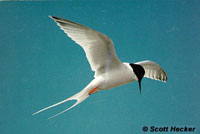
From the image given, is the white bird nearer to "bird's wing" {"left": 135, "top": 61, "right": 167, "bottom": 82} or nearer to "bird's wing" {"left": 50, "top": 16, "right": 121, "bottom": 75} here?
"bird's wing" {"left": 50, "top": 16, "right": 121, "bottom": 75}

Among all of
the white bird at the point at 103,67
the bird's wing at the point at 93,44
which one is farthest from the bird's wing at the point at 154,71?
the bird's wing at the point at 93,44

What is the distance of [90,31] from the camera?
2160 mm

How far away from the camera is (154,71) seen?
2928mm

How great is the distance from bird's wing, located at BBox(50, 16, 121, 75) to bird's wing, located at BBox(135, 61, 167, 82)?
557 millimetres

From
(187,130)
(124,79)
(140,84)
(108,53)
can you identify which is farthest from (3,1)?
(187,130)

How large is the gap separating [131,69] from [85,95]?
0.52 metres

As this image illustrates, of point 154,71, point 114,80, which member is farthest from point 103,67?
point 154,71

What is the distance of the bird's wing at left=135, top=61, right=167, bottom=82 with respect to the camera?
280cm

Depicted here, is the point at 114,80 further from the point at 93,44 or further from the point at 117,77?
the point at 93,44

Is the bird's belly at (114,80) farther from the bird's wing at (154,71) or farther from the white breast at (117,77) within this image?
the bird's wing at (154,71)

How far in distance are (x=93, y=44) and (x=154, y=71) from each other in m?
0.97

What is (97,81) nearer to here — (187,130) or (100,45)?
(100,45)

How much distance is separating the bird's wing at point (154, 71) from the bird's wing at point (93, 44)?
0.56 metres

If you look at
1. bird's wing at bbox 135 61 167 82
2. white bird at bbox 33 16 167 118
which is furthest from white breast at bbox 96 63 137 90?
bird's wing at bbox 135 61 167 82
